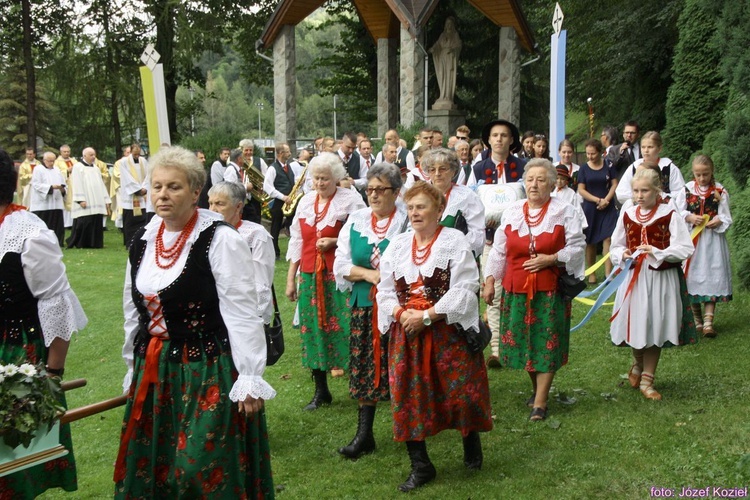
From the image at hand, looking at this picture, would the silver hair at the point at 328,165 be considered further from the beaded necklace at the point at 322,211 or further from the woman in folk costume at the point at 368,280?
the woman in folk costume at the point at 368,280

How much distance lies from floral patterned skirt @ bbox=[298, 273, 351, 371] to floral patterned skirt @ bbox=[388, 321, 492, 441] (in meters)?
1.80

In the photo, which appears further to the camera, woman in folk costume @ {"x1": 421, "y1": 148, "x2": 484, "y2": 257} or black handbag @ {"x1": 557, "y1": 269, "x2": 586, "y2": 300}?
black handbag @ {"x1": 557, "y1": 269, "x2": 586, "y2": 300}

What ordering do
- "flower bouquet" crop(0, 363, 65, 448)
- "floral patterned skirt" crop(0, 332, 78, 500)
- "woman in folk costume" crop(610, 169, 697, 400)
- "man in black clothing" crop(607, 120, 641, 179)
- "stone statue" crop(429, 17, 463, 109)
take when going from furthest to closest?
"stone statue" crop(429, 17, 463, 109) → "man in black clothing" crop(607, 120, 641, 179) → "woman in folk costume" crop(610, 169, 697, 400) → "floral patterned skirt" crop(0, 332, 78, 500) → "flower bouquet" crop(0, 363, 65, 448)

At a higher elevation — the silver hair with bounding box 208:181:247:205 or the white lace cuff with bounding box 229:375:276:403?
the silver hair with bounding box 208:181:247:205

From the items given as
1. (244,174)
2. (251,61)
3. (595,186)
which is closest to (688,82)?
(595,186)

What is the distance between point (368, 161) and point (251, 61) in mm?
19466

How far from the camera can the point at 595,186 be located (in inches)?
469

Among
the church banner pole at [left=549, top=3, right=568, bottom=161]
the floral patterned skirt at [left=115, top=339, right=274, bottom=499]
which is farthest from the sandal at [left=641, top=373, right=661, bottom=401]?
the church banner pole at [left=549, top=3, right=568, bottom=161]

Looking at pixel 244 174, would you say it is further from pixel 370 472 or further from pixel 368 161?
pixel 370 472

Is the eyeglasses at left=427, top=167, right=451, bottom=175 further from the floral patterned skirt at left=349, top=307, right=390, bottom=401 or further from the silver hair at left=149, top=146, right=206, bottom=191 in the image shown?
the silver hair at left=149, top=146, right=206, bottom=191

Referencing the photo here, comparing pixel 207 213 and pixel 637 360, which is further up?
pixel 207 213

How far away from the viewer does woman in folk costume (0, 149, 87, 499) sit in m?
4.29

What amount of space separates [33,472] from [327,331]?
2.99 meters

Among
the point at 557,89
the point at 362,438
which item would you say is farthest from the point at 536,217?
the point at 557,89
